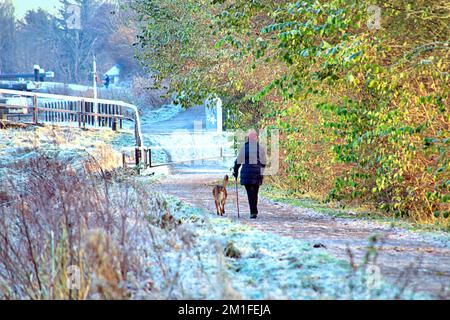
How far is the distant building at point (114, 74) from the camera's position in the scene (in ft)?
222

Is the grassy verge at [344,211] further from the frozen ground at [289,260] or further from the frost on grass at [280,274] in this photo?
the frost on grass at [280,274]

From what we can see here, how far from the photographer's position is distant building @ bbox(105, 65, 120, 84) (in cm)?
6781

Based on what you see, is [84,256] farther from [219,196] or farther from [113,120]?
[113,120]

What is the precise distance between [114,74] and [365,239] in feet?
198

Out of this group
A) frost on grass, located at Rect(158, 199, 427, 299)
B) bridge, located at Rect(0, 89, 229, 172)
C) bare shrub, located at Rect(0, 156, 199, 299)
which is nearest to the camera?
bare shrub, located at Rect(0, 156, 199, 299)

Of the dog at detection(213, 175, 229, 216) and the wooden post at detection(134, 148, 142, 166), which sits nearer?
the dog at detection(213, 175, 229, 216)

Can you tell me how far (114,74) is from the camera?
68.7 m

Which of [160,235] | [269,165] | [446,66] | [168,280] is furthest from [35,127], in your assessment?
[168,280]

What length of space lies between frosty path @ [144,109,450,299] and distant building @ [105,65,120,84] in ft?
162

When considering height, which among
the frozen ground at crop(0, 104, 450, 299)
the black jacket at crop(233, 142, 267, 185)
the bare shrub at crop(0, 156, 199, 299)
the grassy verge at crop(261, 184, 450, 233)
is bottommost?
the grassy verge at crop(261, 184, 450, 233)

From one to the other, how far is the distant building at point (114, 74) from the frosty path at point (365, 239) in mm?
49445

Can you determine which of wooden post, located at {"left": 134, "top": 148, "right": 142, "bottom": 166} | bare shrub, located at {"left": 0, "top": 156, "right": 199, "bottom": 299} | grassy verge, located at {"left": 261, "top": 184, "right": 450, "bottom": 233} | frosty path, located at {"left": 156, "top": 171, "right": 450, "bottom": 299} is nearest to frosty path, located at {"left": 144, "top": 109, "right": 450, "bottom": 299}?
frosty path, located at {"left": 156, "top": 171, "right": 450, "bottom": 299}

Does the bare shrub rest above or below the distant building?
below

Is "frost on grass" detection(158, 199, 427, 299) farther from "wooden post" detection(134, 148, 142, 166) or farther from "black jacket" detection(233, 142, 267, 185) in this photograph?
"wooden post" detection(134, 148, 142, 166)
